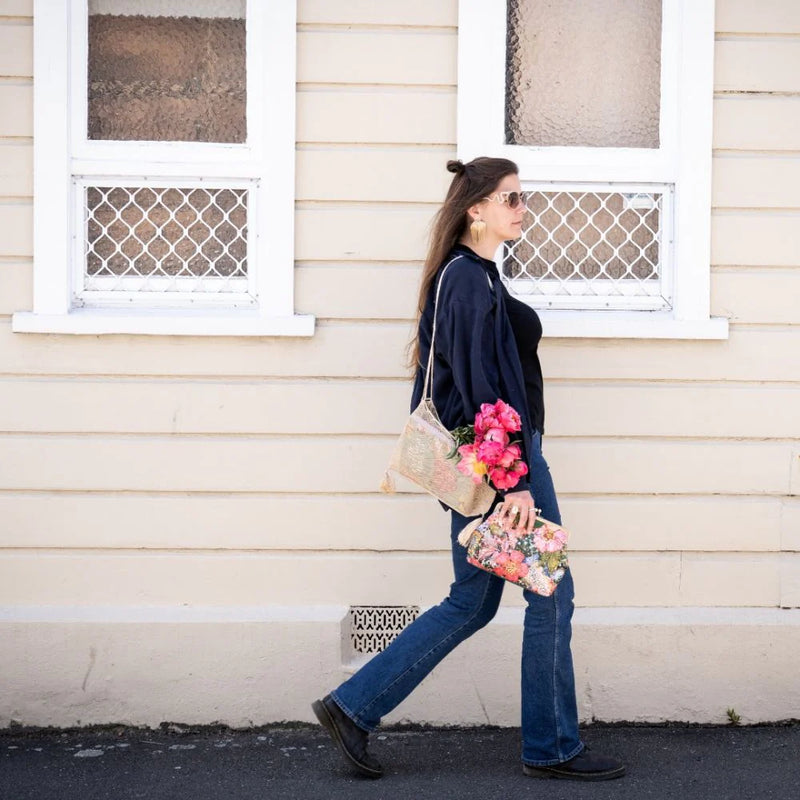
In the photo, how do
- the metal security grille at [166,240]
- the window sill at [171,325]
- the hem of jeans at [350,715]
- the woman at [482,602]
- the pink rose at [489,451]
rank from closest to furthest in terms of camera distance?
the pink rose at [489,451] → the woman at [482,602] → the hem of jeans at [350,715] → the window sill at [171,325] → the metal security grille at [166,240]

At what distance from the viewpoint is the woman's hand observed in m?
3.62

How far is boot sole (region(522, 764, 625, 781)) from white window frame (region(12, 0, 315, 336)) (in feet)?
5.79

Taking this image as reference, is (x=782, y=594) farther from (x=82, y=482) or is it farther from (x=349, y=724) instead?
(x=82, y=482)

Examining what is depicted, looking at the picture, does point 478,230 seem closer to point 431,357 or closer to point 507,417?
point 431,357

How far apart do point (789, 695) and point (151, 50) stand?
3536 millimetres

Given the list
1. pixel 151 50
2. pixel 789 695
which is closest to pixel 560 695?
pixel 789 695

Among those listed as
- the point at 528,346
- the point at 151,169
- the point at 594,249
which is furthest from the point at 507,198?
the point at 151,169

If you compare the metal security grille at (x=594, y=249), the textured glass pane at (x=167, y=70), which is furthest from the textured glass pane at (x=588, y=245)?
the textured glass pane at (x=167, y=70)

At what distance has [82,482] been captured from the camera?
452cm

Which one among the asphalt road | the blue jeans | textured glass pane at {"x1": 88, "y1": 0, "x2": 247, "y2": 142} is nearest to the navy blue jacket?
the blue jeans

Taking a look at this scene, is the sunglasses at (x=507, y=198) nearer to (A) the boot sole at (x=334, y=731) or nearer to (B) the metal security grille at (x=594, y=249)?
(B) the metal security grille at (x=594, y=249)

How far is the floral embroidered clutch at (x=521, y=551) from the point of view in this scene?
11.9 feet

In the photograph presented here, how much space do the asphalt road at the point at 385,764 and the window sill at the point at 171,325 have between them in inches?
59.4

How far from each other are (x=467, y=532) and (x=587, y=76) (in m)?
2.06
